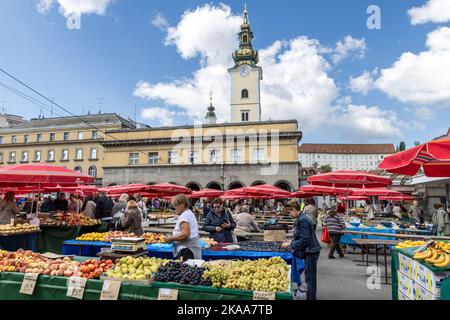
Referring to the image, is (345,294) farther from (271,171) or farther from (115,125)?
(115,125)

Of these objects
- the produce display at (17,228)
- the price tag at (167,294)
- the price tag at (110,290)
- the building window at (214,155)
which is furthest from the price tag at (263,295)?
the building window at (214,155)

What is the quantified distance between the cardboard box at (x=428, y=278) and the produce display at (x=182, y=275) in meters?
2.67

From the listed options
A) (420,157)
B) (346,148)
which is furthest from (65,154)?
(346,148)

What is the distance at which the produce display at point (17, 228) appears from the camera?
8.45m

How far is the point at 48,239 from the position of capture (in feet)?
34.0

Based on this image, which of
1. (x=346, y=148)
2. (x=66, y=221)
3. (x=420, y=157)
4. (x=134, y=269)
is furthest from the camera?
(x=346, y=148)

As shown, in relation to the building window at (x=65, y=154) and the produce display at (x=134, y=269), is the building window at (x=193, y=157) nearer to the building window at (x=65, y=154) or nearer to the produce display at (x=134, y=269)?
the building window at (x=65, y=154)

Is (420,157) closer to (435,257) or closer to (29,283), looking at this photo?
(435,257)

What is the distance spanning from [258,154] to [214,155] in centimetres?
524

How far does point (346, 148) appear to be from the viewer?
129m

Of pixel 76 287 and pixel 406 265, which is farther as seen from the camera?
pixel 406 265

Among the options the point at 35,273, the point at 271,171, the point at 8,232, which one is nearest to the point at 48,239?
the point at 8,232

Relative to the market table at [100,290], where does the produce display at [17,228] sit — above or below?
above
